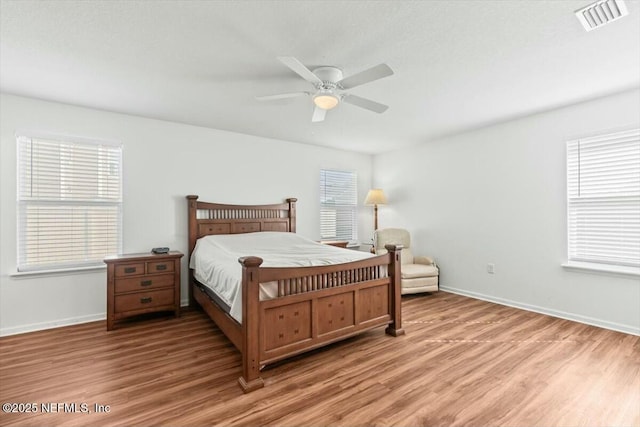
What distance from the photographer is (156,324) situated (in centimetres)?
341

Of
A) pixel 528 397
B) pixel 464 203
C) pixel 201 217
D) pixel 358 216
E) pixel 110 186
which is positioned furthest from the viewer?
pixel 358 216

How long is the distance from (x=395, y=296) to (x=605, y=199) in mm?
2590

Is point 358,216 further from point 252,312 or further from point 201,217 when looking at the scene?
point 252,312

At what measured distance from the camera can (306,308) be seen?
2.49 m

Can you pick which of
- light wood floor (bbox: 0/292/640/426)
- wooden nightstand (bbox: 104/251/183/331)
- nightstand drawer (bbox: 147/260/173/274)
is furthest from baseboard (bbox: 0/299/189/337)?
nightstand drawer (bbox: 147/260/173/274)

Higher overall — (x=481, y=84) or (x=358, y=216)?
(x=481, y=84)

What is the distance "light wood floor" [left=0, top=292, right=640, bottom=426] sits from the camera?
185 centimetres

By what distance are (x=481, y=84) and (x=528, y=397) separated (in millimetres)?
2666

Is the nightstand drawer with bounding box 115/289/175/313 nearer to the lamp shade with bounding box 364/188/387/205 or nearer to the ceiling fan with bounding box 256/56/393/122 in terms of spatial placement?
the ceiling fan with bounding box 256/56/393/122

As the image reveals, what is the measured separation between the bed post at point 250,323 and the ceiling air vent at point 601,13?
2.67m

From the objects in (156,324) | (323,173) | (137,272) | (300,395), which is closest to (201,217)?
(137,272)

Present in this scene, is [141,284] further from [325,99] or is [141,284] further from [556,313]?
[556,313]

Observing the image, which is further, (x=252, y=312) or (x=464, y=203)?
(x=464, y=203)

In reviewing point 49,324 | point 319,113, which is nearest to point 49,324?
point 49,324
